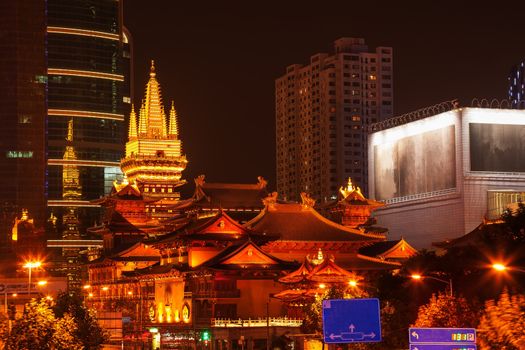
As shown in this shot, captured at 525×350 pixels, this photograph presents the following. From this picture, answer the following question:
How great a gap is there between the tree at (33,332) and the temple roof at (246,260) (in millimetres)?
32679

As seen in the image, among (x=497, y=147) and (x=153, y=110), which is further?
(x=153, y=110)

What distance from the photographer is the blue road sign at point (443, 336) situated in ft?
116

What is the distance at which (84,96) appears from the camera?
7539 inches

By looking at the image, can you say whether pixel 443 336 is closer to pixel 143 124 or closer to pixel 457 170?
pixel 457 170

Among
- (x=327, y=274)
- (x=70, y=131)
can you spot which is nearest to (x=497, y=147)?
(x=327, y=274)

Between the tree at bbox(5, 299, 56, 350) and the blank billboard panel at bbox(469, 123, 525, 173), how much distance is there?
80731mm

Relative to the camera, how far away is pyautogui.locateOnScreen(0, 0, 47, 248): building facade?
6511 inches

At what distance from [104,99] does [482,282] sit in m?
140

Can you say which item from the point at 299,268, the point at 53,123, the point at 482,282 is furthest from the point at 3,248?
the point at 482,282

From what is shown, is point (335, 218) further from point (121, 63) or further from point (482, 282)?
point (121, 63)

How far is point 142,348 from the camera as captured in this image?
80.9 meters

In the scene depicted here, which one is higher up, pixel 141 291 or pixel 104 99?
pixel 104 99

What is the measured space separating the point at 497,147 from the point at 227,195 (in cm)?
3383

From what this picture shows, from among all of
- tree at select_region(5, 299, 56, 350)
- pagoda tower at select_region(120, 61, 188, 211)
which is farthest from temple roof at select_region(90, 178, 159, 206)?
tree at select_region(5, 299, 56, 350)
